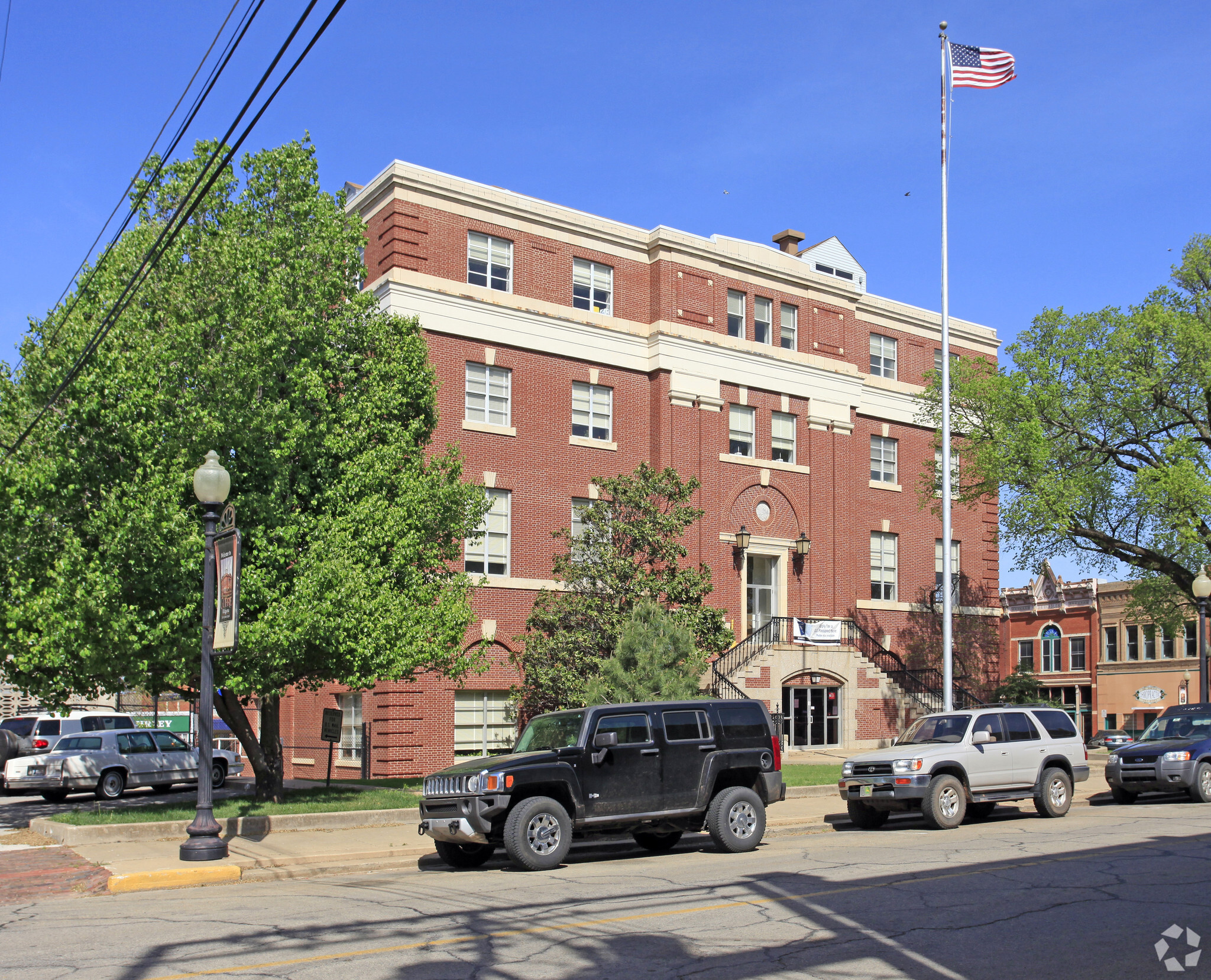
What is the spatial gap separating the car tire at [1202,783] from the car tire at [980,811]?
3.51m

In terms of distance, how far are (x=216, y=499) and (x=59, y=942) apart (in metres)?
6.44

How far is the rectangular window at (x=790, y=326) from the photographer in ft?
117

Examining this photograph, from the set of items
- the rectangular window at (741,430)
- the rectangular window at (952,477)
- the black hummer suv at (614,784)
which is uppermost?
the rectangular window at (741,430)

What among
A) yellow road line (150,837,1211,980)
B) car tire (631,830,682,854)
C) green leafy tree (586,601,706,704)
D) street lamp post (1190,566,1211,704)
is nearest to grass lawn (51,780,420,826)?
green leafy tree (586,601,706,704)

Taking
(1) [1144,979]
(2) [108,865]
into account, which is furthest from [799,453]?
(1) [1144,979]

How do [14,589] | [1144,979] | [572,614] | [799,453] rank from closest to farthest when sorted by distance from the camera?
[1144,979]
[14,589]
[572,614]
[799,453]

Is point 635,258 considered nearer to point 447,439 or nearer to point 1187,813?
point 447,439

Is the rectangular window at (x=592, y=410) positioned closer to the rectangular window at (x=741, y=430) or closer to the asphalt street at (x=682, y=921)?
the rectangular window at (x=741, y=430)

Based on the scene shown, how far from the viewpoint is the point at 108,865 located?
1375 cm

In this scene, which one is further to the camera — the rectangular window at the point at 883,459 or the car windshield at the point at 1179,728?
the rectangular window at the point at 883,459

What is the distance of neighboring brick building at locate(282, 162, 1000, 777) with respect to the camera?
2900cm

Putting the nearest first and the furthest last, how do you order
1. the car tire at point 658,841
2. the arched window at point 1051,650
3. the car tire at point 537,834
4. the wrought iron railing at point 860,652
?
the car tire at point 537,834 → the car tire at point 658,841 → the wrought iron railing at point 860,652 → the arched window at point 1051,650

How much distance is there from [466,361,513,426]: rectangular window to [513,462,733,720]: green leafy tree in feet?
11.0

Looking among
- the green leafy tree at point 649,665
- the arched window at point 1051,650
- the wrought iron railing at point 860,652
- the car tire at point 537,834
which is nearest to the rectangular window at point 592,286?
the wrought iron railing at point 860,652
